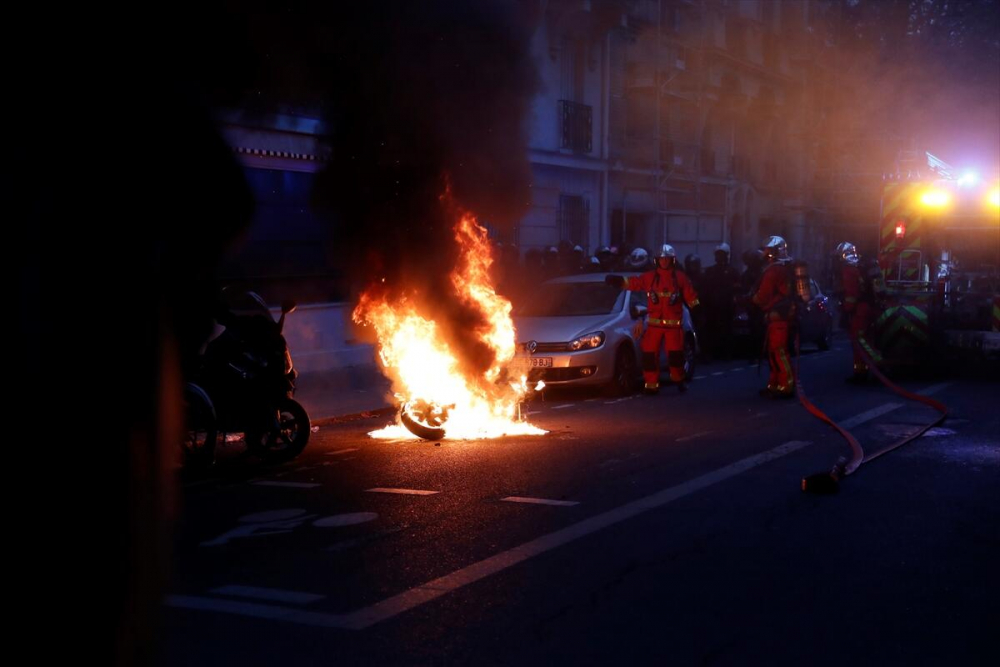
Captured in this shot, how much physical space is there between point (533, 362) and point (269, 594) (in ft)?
28.3

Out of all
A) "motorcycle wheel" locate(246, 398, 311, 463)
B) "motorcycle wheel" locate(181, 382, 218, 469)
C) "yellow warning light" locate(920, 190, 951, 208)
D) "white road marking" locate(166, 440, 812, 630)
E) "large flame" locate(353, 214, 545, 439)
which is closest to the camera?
"white road marking" locate(166, 440, 812, 630)

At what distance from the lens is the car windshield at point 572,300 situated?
15.3m

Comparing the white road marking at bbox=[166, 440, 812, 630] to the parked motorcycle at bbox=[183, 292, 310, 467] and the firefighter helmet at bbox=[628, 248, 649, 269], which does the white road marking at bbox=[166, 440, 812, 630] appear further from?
the firefighter helmet at bbox=[628, 248, 649, 269]

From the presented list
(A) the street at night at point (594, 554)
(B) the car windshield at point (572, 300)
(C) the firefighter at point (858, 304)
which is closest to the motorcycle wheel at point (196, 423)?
(A) the street at night at point (594, 554)

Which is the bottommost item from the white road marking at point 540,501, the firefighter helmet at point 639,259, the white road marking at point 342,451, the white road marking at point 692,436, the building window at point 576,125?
the white road marking at point 342,451

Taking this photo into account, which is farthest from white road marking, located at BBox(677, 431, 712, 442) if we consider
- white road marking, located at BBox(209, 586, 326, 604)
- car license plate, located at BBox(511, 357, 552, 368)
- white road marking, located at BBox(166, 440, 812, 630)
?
white road marking, located at BBox(209, 586, 326, 604)

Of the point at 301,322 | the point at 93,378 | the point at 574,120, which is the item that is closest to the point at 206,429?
the point at 93,378

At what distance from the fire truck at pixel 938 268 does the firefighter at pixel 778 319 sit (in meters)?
2.49

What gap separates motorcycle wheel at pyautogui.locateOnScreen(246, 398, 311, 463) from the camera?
961 cm

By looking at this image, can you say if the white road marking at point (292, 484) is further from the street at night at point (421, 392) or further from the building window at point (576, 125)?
the building window at point (576, 125)

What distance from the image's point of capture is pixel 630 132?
29109 millimetres

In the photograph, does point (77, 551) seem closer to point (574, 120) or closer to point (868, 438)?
point (868, 438)

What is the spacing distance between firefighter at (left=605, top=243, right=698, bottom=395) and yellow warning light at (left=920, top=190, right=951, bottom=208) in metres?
4.91

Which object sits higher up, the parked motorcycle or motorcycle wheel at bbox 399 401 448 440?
the parked motorcycle
